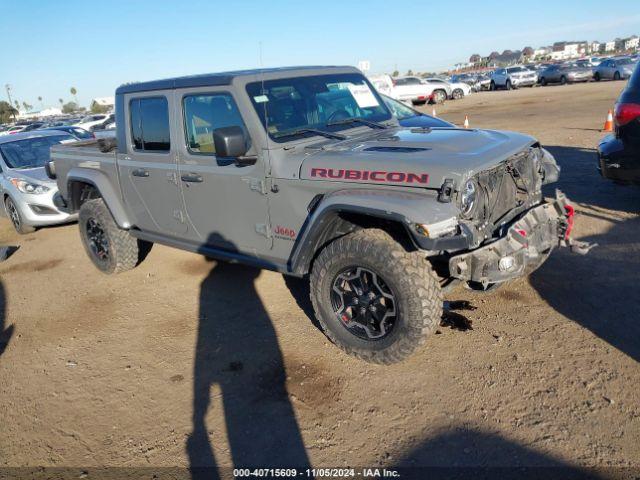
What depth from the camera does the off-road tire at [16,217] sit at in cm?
799

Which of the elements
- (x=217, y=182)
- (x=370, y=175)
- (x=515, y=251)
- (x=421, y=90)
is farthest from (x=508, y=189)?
(x=421, y=90)

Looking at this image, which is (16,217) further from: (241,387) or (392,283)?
(392,283)

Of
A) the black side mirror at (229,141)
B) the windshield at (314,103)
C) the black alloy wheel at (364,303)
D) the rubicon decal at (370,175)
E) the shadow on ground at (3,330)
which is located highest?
the windshield at (314,103)

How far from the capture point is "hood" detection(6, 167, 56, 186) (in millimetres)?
7805

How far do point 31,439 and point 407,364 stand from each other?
101 inches

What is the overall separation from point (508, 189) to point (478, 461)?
1.96 m

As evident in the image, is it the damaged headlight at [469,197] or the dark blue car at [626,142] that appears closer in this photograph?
the damaged headlight at [469,197]

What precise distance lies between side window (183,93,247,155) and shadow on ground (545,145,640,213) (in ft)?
16.5

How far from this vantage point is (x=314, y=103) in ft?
14.0

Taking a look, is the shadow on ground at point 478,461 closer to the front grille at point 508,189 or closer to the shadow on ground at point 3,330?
the front grille at point 508,189

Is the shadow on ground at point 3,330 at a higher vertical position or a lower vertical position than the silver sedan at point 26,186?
lower

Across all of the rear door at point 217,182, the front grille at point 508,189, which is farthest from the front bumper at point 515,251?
the rear door at point 217,182

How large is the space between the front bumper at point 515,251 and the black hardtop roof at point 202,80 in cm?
228

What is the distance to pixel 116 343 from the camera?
432cm
